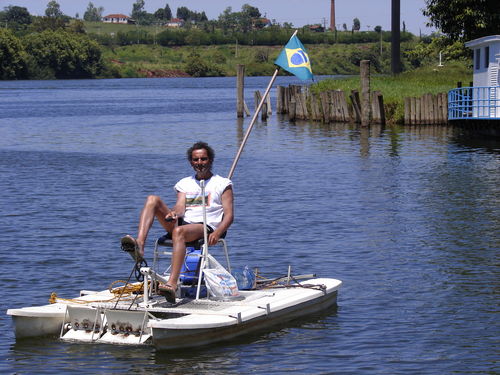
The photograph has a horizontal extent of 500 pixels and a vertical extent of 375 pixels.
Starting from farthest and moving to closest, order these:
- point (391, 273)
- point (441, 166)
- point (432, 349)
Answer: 1. point (441, 166)
2. point (391, 273)
3. point (432, 349)

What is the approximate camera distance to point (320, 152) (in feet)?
128

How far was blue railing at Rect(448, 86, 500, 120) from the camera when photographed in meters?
40.1

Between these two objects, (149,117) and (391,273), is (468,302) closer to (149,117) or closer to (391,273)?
(391,273)

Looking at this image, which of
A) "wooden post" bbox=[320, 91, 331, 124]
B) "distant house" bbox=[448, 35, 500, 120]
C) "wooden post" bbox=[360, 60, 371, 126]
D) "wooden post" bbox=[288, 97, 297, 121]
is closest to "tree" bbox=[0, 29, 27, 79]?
"wooden post" bbox=[288, 97, 297, 121]

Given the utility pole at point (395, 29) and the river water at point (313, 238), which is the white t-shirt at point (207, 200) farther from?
the utility pole at point (395, 29)

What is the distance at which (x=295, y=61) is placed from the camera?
15.1 metres

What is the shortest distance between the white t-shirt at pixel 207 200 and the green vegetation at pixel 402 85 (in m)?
37.2

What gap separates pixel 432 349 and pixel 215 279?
2.61 metres

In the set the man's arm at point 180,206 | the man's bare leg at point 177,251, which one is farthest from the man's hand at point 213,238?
the man's arm at point 180,206

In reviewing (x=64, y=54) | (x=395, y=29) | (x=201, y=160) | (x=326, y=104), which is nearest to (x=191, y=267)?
(x=201, y=160)

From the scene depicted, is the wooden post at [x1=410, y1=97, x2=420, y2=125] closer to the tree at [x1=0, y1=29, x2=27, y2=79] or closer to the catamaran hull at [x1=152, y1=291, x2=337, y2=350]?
the catamaran hull at [x1=152, y1=291, x2=337, y2=350]

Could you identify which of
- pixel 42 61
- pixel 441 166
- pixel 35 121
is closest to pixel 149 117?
pixel 35 121

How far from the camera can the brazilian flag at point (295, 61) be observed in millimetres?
15008

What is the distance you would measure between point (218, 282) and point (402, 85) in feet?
148
